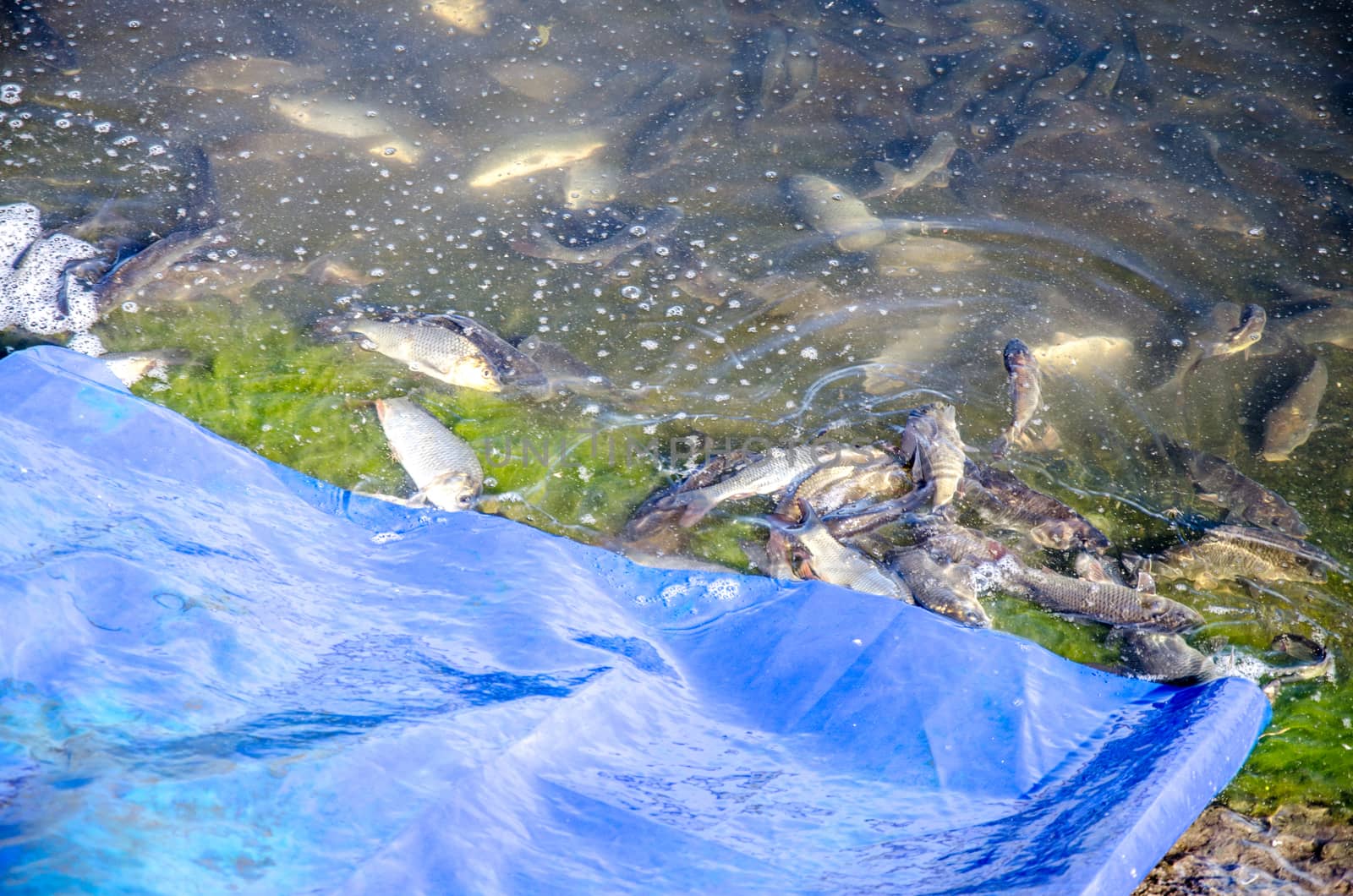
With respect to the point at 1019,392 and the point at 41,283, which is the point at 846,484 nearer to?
the point at 1019,392

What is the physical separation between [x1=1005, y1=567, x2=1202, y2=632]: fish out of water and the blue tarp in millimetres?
559

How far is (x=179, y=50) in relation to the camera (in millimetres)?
6512

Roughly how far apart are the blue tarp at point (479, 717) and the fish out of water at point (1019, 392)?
58.6 inches

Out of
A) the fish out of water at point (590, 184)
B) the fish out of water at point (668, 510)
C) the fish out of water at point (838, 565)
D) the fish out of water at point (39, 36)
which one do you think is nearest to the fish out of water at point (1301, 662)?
the fish out of water at point (838, 565)

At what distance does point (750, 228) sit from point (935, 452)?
215 cm

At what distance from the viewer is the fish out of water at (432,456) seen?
3.83m

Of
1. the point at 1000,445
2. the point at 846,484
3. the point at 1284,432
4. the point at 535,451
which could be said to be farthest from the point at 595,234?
the point at 1284,432

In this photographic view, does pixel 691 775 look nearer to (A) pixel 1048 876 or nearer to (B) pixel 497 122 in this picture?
(A) pixel 1048 876

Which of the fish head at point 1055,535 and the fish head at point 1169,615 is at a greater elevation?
the fish head at point 1055,535

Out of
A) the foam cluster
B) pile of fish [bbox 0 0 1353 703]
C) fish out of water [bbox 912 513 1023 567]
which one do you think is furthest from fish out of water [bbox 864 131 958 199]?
the foam cluster

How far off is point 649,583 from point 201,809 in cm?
175

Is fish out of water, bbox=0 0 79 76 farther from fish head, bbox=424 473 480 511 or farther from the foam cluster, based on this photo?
fish head, bbox=424 473 480 511

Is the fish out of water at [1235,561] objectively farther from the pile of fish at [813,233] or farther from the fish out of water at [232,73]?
the fish out of water at [232,73]

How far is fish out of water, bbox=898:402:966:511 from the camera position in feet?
12.8
